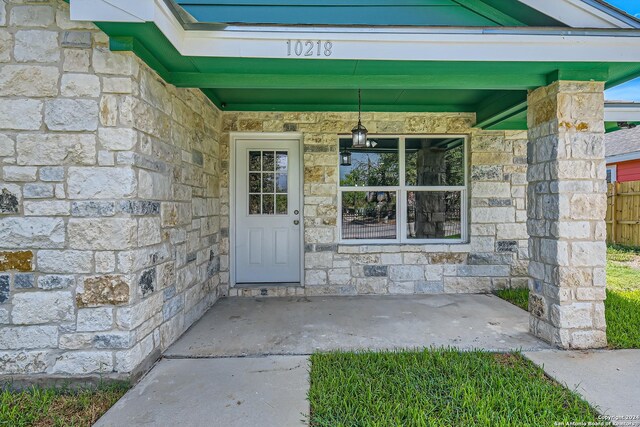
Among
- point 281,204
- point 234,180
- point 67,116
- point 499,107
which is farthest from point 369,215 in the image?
point 67,116

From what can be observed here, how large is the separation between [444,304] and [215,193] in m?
3.10

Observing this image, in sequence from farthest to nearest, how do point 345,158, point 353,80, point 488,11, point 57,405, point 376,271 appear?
point 345,158
point 376,271
point 488,11
point 353,80
point 57,405

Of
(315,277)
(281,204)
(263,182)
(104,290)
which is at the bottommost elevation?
(315,277)

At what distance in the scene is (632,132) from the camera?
1066cm

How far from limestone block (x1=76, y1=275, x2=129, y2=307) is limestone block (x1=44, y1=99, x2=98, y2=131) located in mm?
1017

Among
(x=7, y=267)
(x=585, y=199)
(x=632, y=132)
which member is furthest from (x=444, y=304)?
(x=632, y=132)

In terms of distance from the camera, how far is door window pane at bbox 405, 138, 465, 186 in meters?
4.59

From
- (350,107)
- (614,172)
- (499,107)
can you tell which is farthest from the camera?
(614,172)

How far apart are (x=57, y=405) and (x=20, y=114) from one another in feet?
6.20

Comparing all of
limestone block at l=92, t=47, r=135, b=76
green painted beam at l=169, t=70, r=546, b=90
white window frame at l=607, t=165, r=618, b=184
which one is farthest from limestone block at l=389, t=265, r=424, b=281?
white window frame at l=607, t=165, r=618, b=184

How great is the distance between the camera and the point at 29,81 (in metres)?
2.23

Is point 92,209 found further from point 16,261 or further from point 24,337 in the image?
point 24,337

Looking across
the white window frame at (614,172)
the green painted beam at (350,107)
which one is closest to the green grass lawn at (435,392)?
the green painted beam at (350,107)

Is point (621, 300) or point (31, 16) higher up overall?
point (31, 16)
